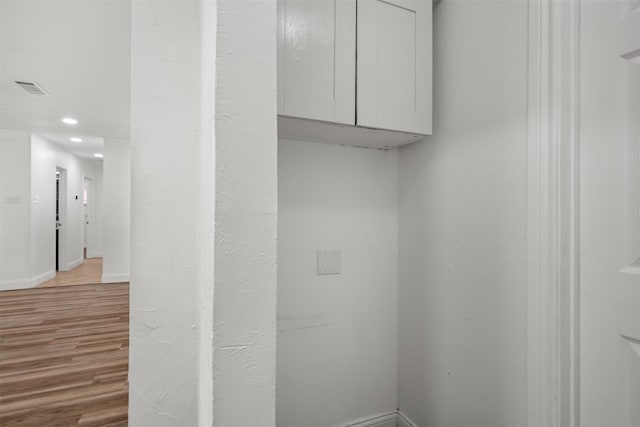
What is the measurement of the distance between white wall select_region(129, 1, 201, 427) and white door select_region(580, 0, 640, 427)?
1.13 metres

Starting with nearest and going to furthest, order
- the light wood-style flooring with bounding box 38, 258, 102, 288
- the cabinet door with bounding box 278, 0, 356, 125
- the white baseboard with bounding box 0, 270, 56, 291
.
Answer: the cabinet door with bounding box 278, 0, 356, 125
the white baseboard with bounding box 0, 270, 56, 291
the light wood-style flooring with bounding box 38, 258, 102, 288

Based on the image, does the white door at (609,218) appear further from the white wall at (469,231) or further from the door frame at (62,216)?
the door frame at (62,216)

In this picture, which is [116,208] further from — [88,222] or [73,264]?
[88,222]

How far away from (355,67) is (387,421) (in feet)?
5.19

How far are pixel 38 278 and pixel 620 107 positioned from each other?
21.6 feet

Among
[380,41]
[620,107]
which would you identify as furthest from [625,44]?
[380,41]

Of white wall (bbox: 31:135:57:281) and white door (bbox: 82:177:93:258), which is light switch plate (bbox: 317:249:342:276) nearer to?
white wall (bbox: 31:135:57:281)

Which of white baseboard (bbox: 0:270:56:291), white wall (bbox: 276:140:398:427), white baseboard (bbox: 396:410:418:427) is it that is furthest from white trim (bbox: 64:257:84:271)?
white baseboard (bbox: 396:410:418:427)

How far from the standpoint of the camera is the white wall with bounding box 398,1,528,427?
1.02 m

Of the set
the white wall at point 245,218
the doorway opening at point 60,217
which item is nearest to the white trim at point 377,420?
the white wall at point 245,218

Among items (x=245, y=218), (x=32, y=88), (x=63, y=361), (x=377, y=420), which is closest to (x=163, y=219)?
(x=245, y=218)

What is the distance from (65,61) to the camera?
2602 millimetres

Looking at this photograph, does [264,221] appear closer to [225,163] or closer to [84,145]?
[225,163]

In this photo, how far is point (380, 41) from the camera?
3.91 ft
